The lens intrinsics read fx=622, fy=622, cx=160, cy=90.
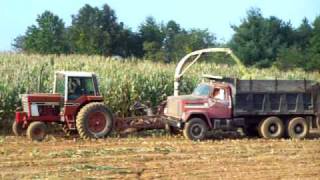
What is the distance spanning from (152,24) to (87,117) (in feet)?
162

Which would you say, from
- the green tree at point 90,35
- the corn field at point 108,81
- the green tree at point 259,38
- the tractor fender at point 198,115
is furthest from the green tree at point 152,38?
the tractor fender at point 198,115

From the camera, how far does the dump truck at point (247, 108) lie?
57.2 feet

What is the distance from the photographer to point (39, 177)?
33.9 ft

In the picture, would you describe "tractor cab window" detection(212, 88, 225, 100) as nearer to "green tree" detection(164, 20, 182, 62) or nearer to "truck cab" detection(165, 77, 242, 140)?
"truck cab" detection(165, 77, 242, 140)

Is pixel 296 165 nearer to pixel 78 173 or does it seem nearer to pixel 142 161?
pixel 142 161

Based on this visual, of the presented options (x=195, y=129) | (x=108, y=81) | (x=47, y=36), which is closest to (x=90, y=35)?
(x=47, y=36)

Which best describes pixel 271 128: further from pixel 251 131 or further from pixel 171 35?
pixel 171 35

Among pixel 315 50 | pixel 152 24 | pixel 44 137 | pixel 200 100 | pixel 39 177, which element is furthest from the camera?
pixel 152 24

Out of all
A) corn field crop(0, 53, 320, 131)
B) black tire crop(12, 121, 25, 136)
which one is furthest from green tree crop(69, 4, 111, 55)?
black tire crop(12, 121, 25, 136)

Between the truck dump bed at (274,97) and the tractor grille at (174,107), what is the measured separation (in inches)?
64.4

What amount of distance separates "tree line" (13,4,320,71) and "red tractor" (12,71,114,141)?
3399 cm

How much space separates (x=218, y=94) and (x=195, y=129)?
1304mm

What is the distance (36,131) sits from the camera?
16125 mm

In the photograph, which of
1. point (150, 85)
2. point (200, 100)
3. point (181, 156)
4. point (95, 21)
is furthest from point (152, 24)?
point (181, 156)
